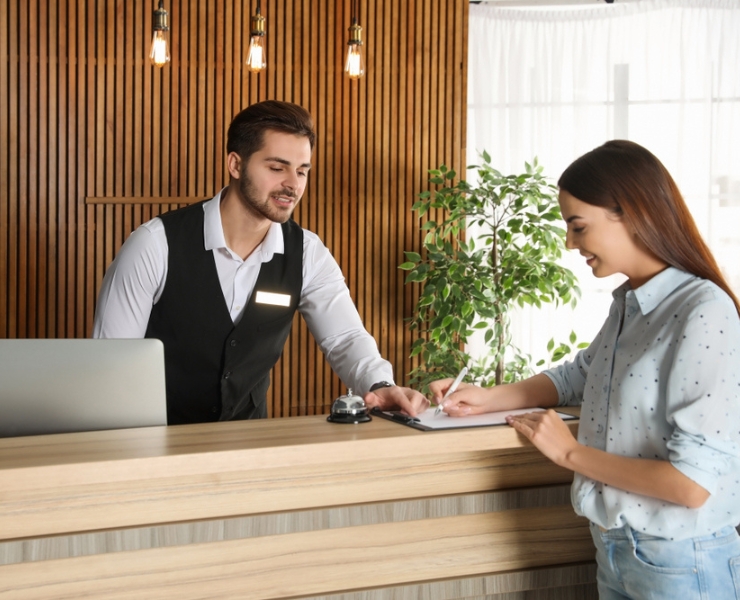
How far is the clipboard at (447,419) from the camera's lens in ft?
6.03

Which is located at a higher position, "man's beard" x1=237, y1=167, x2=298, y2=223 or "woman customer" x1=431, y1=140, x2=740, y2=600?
"man's beard" x1=237, y1=167, x2=298, y2=223

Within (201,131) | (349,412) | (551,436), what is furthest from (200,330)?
(201,131)

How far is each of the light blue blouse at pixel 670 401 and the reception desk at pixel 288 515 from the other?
24 centimetres

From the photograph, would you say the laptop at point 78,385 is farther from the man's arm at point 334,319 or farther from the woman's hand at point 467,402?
the man's arm at point 334,319

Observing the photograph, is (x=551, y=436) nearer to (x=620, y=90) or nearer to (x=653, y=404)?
(x=653, y=404)

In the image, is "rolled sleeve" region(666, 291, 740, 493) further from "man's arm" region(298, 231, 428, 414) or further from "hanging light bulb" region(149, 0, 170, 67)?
"hanging light bulb" region(149, 0, 170, 67)

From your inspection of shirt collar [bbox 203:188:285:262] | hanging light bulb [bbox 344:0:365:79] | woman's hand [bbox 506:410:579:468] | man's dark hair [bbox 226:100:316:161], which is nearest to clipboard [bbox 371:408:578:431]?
woman's hand [bbox 506:410:579:468]

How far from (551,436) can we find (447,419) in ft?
1.06

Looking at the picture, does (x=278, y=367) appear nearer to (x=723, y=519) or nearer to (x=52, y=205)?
(x=52, y=205)

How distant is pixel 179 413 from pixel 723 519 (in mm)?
1922

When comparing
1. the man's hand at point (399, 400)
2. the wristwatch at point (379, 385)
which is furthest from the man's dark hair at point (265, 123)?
the man's hand at point (399, 400)

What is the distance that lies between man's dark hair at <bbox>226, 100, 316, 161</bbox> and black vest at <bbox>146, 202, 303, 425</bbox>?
0.30m

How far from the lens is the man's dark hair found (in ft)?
9.56

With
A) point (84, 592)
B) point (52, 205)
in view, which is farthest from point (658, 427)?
point (52, 205)
